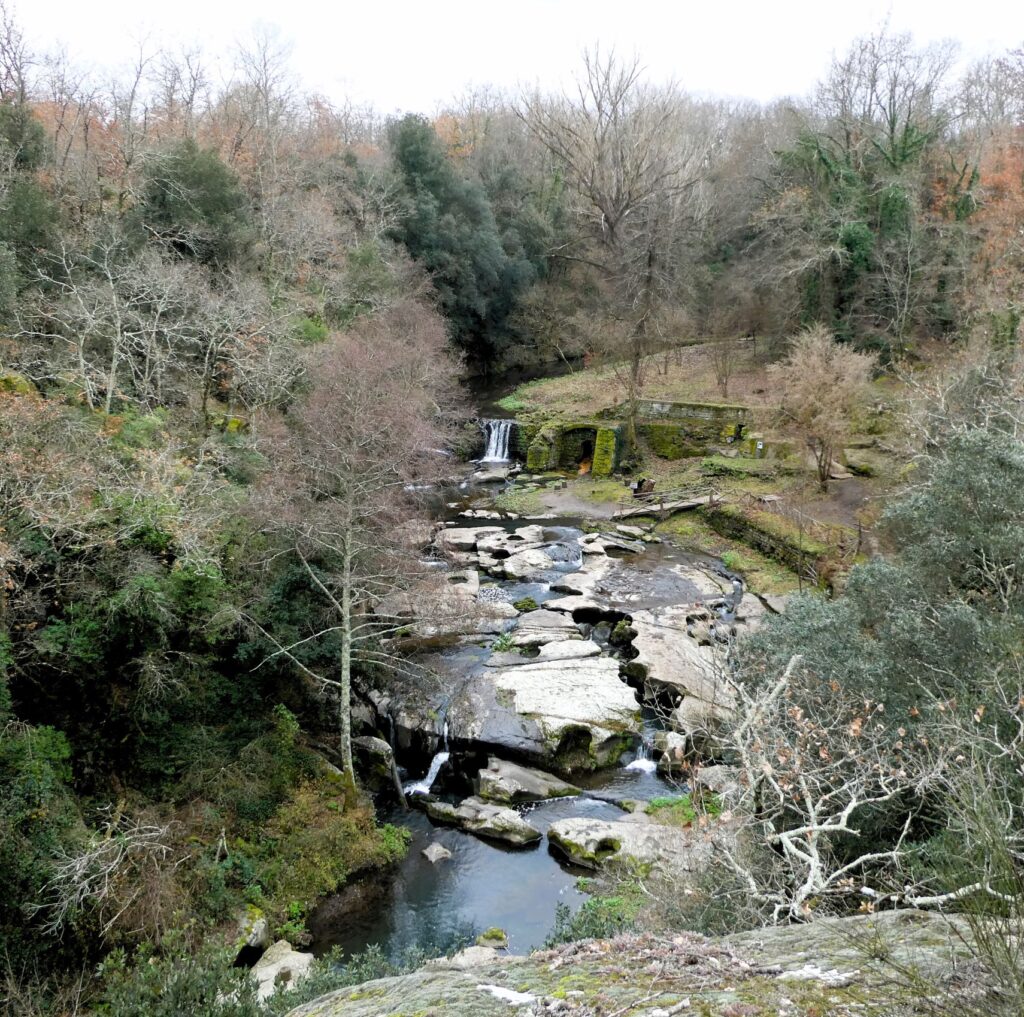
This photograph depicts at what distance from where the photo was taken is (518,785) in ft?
42.9

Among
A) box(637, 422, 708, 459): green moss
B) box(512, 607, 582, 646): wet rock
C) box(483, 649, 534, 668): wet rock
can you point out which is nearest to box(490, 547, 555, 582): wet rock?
box(512, 607, 582, 646): wet rock

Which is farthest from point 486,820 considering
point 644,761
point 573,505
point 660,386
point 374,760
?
point 660,386

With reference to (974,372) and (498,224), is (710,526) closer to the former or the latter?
(974,372)

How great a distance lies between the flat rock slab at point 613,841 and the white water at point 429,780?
2630mm

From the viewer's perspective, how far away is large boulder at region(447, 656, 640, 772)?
13.9m

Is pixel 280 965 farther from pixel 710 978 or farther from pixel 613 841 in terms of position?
pixel 710 978

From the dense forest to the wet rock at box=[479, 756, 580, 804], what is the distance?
190cm

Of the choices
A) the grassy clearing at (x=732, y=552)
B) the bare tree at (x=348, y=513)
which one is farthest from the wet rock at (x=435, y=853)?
the grassy clearing at (x=732, y=552)

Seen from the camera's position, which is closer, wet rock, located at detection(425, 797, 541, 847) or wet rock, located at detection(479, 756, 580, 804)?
wet rock, located at detection(425, 797, 541, 847)

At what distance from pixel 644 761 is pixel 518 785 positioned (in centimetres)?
258

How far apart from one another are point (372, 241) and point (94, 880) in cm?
2754

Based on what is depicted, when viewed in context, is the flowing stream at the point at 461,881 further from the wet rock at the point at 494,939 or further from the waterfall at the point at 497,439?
the waterfall at the point at 497,439

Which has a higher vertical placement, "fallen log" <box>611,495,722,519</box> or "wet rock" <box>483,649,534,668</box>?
"fallen log" <box>611,495,722,519</box>

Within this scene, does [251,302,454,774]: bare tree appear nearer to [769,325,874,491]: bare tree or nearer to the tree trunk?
the tree trunk
